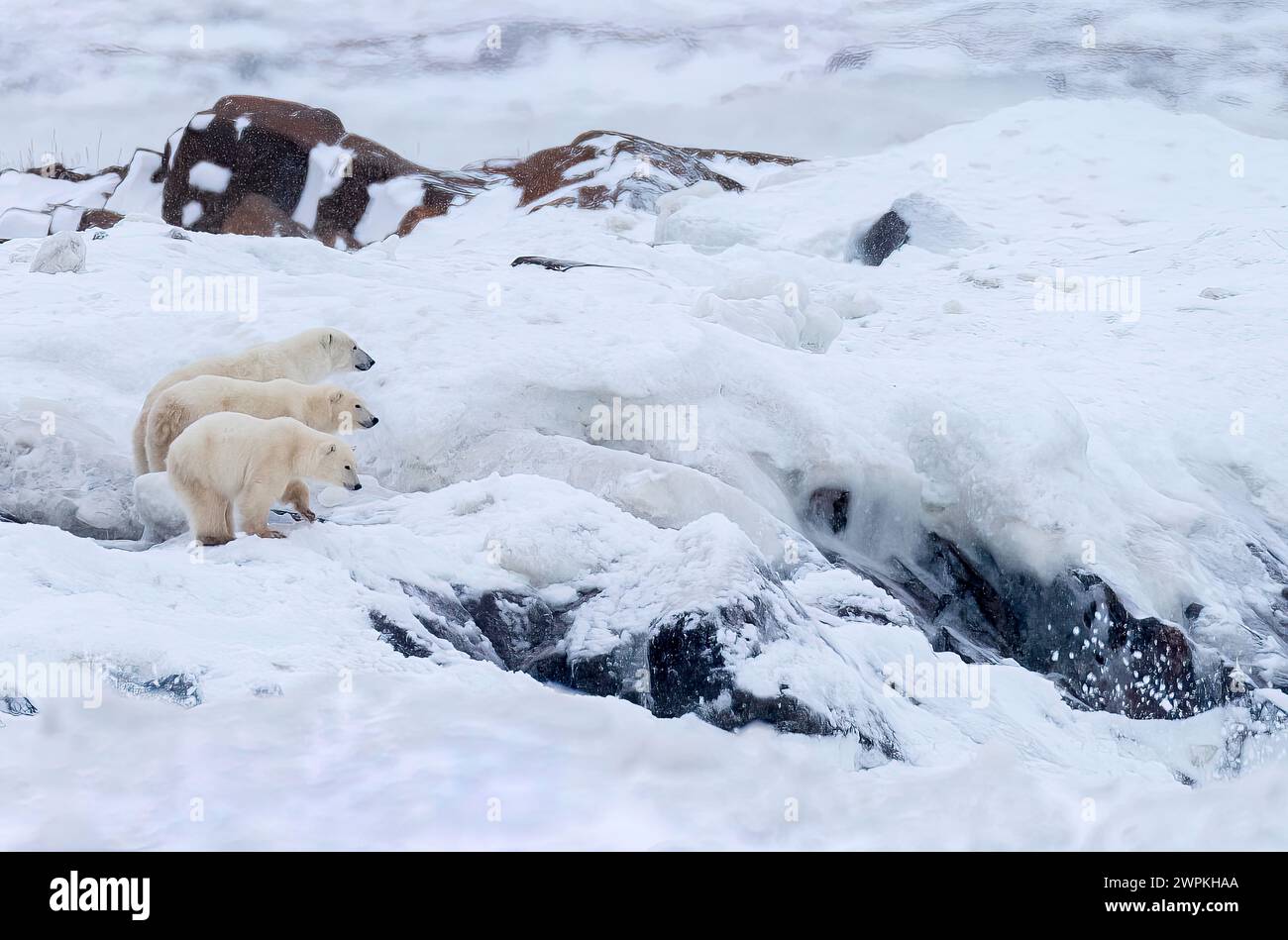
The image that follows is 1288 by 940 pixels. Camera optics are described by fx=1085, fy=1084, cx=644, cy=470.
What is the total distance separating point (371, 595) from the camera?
3693 millimetres

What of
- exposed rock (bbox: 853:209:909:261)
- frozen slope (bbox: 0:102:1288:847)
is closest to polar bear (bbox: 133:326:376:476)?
frozen slope (bbox: 0:102:1288:847)

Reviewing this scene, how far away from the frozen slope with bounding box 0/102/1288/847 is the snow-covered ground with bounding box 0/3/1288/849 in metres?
0.02

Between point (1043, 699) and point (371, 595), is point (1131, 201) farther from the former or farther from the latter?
point (371, 595)

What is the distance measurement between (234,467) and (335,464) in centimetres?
43

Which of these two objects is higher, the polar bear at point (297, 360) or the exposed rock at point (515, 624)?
the polar bear at point (297, 360)

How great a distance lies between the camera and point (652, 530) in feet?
14.6

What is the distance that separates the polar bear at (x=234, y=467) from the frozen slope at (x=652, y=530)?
207mm

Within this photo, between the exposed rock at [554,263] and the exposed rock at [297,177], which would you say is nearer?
the exposed rock at [554,263]

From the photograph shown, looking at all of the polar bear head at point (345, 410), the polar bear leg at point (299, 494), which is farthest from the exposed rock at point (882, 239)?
the polar bear leg at point (299, 494)

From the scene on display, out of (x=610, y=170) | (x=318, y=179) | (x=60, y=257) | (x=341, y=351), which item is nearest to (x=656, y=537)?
(x=341, y=351)

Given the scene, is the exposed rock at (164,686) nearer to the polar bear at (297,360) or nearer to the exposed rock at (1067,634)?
the polar bear at (297,360)

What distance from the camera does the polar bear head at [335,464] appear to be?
14.6ft

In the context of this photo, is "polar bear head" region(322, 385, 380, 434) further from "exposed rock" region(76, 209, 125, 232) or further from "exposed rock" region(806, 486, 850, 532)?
"exposed rock" region(76, 209, 125, 232)

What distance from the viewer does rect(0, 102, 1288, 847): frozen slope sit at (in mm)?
2398
